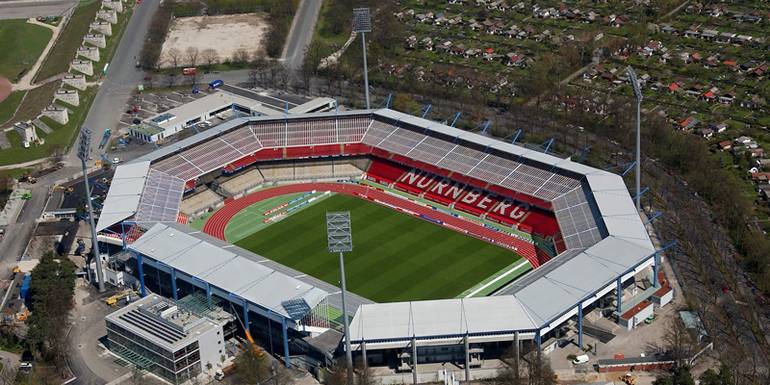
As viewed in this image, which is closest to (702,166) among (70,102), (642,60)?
(642,60)

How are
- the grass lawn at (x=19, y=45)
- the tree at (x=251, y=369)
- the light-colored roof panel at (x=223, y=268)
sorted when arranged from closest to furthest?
the tree at (x=251, y=369), the light-colored roof panel at (x=223, y=268), the grass lawn at (x=19, y=45)

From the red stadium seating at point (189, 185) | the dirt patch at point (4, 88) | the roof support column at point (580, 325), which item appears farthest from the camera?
the dirt patch at point (4, 88)

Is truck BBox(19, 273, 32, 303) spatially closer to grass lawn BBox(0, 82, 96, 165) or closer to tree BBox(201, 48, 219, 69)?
grass lawn BBox(0, 82, 96, 165)

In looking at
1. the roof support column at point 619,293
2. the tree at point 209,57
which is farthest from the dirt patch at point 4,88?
the roof support column at point 619,293

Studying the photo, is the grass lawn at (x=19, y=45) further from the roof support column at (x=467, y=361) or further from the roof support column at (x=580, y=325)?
the roof support column at (x=580, y=325)

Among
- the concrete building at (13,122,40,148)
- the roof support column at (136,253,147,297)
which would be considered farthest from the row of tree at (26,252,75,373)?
the concrete building at (13,122,40,148)

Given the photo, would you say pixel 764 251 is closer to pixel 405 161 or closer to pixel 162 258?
pixel 405 161
